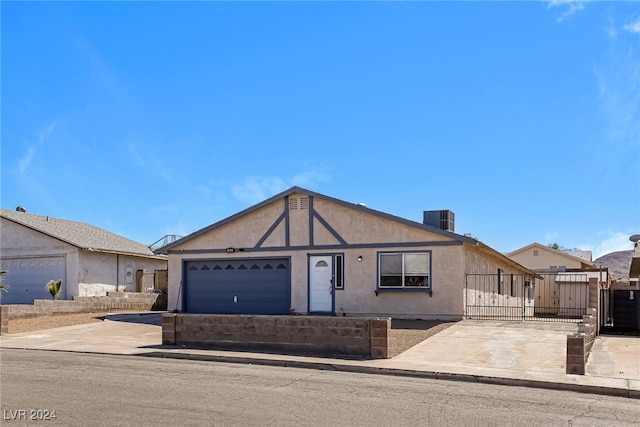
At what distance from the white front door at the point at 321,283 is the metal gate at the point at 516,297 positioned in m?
5.11

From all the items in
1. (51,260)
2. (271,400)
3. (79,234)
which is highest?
(79,234)

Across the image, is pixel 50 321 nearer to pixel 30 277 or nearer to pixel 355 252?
pixel 30 277

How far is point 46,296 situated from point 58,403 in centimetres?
2401

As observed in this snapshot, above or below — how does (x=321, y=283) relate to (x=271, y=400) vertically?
above

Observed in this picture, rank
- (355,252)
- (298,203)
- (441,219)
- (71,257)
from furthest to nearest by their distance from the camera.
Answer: (71,257) < (441,219) < (298,203) < (355,252)

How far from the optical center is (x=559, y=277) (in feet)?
141

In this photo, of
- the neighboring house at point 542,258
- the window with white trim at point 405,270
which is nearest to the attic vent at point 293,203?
the window with white trim at point 405,270

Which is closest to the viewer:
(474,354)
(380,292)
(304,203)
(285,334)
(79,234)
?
(474,354)

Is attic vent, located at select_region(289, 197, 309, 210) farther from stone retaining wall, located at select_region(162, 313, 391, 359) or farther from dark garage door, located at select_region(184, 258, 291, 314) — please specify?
Result: stone retaining wall, located at select_region(162, 313, 391, 359)

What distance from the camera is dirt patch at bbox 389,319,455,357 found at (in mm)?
14923

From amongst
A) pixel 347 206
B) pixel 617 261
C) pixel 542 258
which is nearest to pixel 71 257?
pixel 347 206

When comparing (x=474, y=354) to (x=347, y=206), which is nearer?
(x=474, y=354)

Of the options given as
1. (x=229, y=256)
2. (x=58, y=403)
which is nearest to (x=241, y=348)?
(x=58, y=403)

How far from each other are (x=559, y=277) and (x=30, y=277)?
114ft
